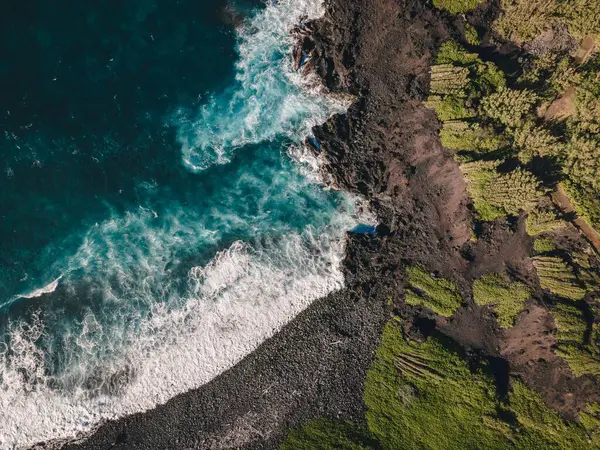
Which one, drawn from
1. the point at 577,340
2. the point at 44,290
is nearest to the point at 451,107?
the point at 577,340

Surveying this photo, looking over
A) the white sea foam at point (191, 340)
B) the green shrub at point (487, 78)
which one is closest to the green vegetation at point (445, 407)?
the white sea foam at point (191, 340)

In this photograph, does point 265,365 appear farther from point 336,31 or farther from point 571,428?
point 336,31

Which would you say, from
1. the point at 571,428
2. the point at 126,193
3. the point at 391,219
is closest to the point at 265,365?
the point at 391,219

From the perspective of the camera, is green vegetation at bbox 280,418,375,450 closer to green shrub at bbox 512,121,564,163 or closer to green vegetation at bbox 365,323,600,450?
green vegetation at bbox 365,323,600,450

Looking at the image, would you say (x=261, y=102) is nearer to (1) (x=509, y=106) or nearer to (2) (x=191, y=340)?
(1) (x=509, y=106)

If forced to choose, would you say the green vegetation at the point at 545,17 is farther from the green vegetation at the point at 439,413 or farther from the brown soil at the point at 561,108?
the green vegetation at the point at 439,413

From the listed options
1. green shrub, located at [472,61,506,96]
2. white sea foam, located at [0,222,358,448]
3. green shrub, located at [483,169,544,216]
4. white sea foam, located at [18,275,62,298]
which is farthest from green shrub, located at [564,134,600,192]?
white sea foam, located at [18,275,62,298]
